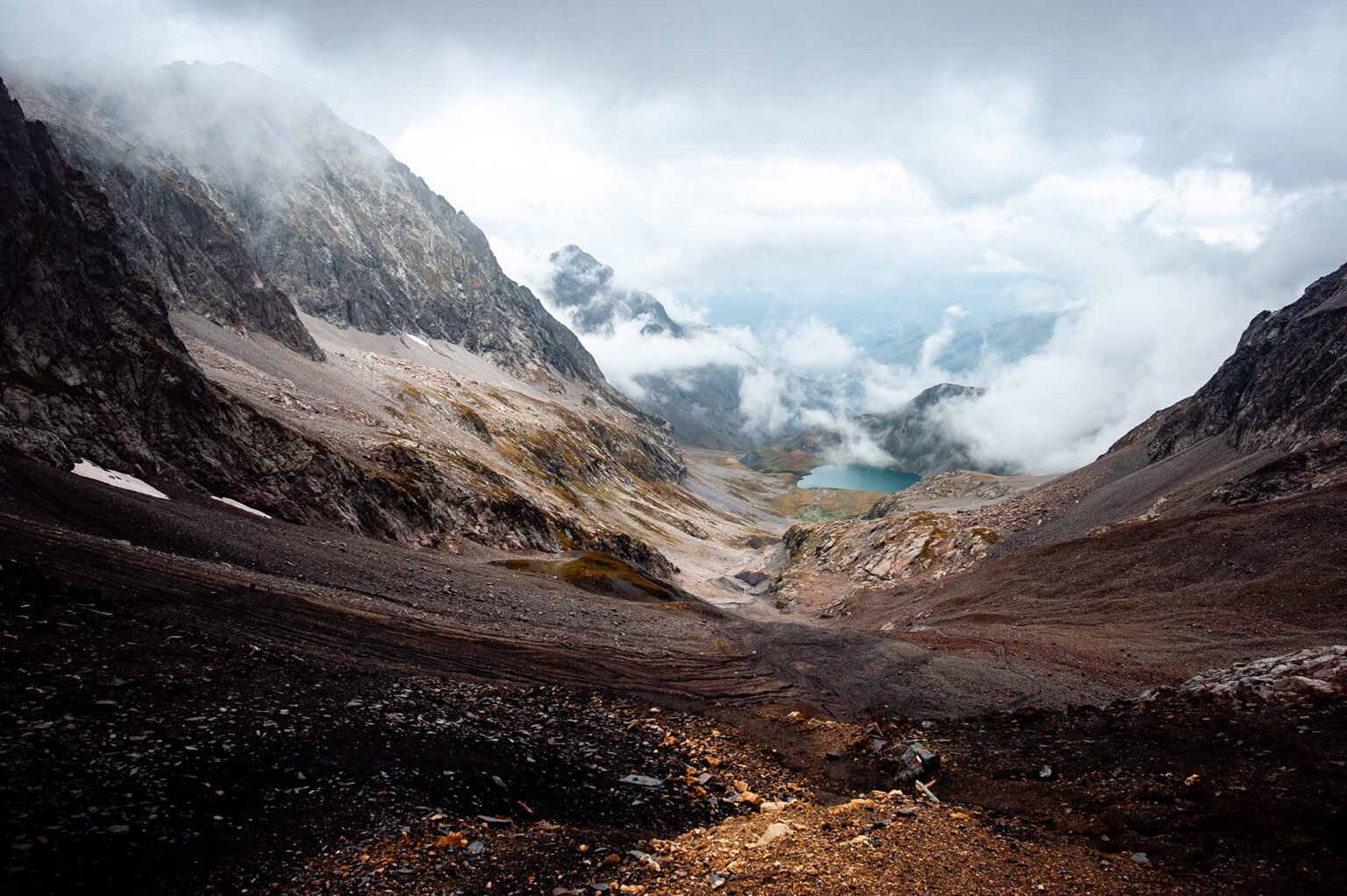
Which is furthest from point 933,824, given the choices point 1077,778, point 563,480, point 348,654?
point 563,480

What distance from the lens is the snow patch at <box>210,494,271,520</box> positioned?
184ft

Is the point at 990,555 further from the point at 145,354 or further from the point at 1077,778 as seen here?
the point at 145,354

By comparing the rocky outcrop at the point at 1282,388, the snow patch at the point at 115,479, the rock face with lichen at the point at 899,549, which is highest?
the rocky outcrop at the point at 1282,388

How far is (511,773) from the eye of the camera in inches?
708

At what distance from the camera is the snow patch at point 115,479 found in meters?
47.6

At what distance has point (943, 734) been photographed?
86.3 feet

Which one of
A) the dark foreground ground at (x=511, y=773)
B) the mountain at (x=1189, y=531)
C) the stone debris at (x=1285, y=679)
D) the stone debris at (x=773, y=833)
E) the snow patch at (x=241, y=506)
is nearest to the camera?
the dark foreground ground at (x=511, y=773)

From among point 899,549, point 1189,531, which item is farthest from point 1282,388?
point 899,549

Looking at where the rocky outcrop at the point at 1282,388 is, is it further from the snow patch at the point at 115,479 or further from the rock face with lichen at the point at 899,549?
the snow patch at the point at 115,479

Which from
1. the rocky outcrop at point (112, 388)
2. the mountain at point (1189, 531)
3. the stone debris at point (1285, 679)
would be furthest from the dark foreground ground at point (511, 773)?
the rocky outcrop at point (112, 388)

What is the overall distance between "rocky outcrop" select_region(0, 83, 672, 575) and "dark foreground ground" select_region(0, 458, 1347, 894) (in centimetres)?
3040

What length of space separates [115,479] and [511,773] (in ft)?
169

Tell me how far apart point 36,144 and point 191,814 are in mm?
89683

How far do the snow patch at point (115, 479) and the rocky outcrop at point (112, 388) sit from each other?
1220 mm
